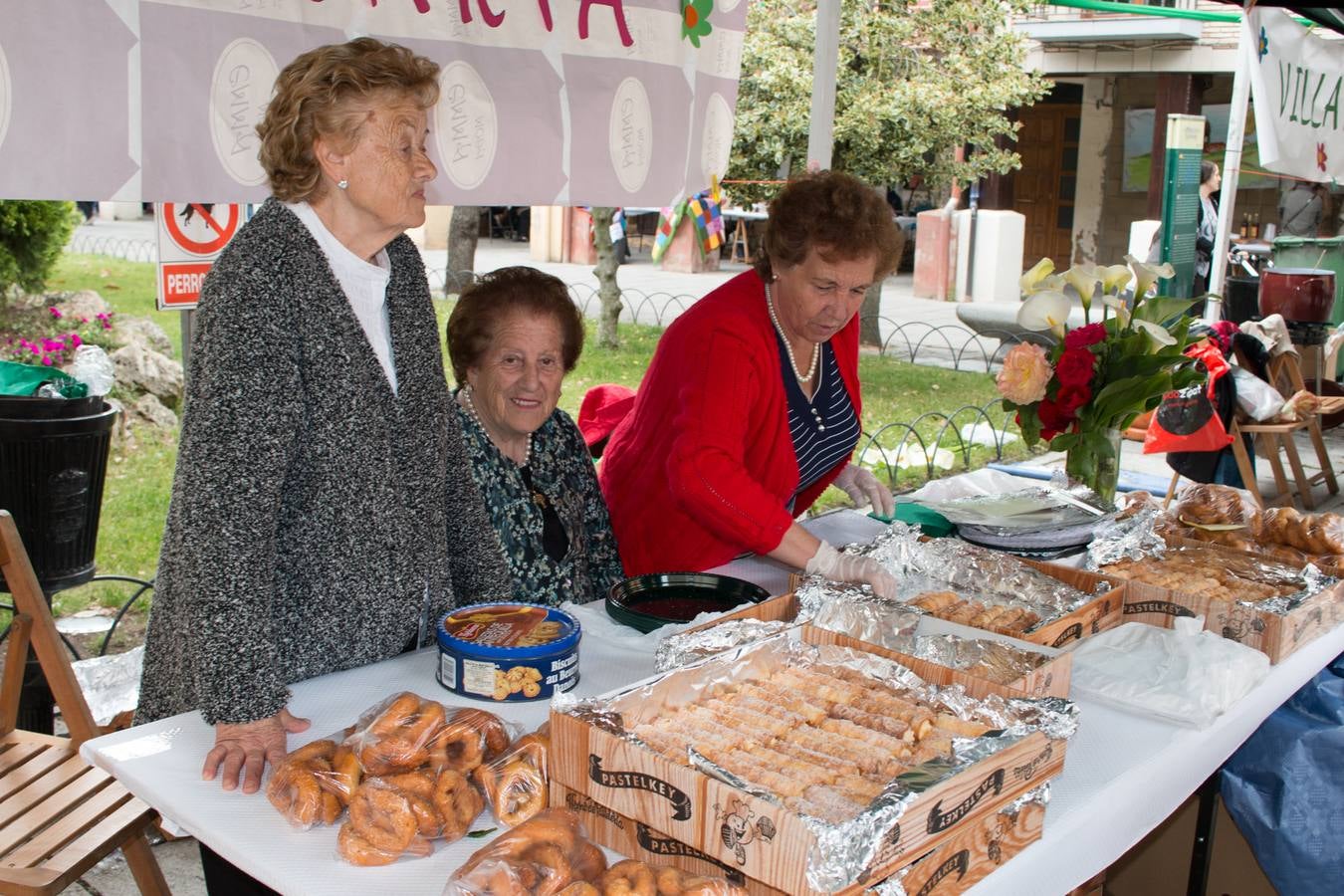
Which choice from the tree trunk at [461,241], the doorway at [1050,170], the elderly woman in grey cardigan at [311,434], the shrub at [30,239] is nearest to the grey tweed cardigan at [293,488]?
the elderly woman in grey cardigan at [311,434]

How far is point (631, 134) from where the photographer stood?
3.35 metres

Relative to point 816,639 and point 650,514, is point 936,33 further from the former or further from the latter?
point 816,639

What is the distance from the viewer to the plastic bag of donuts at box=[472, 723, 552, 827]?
1.41m

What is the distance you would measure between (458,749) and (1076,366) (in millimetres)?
1868

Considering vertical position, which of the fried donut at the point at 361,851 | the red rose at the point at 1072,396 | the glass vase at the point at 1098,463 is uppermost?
the red rose at the point at 1072,396

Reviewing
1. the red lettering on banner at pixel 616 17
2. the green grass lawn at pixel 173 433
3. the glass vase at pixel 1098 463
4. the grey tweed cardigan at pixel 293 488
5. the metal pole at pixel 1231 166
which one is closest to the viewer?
the grey tweed cardigan at pixel 293 488

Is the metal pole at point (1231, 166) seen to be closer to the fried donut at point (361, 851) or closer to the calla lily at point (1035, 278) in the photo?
the calla lily at point (1035, 278)

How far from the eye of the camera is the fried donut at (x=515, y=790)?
1.41 metres

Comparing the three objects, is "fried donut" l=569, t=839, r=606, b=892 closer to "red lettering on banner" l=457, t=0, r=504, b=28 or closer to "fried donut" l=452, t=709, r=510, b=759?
"fried donut" l=452, t=709, r=510, b=759

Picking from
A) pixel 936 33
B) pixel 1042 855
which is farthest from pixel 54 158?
pixel 936 33

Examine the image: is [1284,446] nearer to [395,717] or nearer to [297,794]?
[395,717]

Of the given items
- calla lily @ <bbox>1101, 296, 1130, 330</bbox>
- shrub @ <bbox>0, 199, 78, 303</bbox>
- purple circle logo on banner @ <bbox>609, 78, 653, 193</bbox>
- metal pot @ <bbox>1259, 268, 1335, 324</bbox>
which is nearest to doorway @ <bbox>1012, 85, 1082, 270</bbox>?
metal pot @ <bbox>1259, 268, 1335, 324</bbox>

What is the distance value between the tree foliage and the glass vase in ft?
23.6

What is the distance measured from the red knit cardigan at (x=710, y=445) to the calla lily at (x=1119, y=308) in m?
0.59
